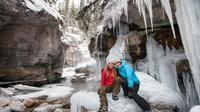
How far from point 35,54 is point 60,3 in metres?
10.6

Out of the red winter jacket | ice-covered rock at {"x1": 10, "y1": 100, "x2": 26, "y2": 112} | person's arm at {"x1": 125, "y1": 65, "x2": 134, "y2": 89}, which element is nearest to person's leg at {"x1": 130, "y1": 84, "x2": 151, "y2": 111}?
person's arm at {"x1": 125, "y1": 65, "x2": 134, "y2": 89}

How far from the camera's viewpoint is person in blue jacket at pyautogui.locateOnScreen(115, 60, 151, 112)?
17.6 feet

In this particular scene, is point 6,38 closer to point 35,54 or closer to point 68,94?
point 35,54

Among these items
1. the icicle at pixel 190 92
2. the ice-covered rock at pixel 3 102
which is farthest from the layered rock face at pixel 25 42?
the icicle at pixel 190 92

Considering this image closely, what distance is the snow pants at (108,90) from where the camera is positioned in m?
5.34

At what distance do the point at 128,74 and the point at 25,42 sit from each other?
12144 millimetres

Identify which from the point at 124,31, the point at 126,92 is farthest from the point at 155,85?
the point at 124,31

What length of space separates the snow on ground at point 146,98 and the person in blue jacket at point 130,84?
0.20 metres

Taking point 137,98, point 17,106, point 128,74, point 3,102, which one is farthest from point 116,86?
point 3,102

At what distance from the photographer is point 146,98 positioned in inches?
233

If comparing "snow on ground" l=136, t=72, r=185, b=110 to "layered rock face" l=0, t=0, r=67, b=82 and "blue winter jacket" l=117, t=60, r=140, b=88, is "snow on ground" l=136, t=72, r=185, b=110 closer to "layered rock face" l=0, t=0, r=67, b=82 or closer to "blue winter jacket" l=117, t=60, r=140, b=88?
"blue winter jacket" l=117, t=60, r=140, b=88

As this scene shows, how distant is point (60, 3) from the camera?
25891 millimetres

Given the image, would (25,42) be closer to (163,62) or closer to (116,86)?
(163,62)

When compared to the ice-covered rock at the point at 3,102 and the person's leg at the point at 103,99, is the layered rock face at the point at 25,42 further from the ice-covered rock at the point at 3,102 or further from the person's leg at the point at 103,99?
the person's leg at the point at 103,99
